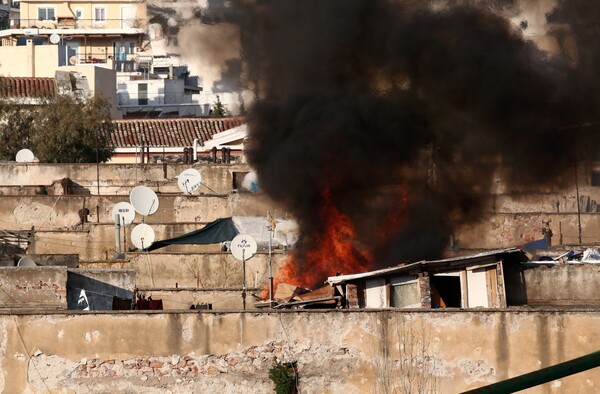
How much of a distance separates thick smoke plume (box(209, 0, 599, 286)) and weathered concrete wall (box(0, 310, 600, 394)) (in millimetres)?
14181

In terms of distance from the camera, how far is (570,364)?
8.64 m

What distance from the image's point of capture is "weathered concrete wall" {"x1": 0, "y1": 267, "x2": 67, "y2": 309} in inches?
1151

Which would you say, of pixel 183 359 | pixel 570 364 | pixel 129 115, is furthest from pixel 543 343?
pixel 129 115

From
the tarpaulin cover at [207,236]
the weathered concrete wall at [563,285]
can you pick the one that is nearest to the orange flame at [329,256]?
the tarpaulin cover at [207,236]

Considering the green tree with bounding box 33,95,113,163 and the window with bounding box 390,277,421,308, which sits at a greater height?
the green tree with bounding box 33,95,113,163

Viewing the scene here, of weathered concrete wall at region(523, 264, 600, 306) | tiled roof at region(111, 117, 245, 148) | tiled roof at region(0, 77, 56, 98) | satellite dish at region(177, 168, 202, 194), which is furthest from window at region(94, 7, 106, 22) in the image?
weathered concrete wall at region(523, 264, 600, 306)

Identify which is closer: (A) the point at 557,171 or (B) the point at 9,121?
(A) the point at 557,171

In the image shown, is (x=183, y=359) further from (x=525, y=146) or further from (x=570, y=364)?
(x=525, y=146)

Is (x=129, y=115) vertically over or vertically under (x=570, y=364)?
over

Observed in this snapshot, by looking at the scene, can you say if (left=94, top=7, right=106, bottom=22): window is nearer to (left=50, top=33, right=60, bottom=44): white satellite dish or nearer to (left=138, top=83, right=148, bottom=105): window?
(left=50, top=33, right=60, bottom=44): white satellite dish

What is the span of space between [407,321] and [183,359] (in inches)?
123

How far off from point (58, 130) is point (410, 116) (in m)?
23.5

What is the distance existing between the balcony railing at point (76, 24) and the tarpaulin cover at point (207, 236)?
4341 centimetres

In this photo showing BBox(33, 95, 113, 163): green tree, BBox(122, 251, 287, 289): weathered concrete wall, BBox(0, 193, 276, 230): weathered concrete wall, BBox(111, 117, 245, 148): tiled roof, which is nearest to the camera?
BBox(122, 251, 287, 289): weathered concrete wall
